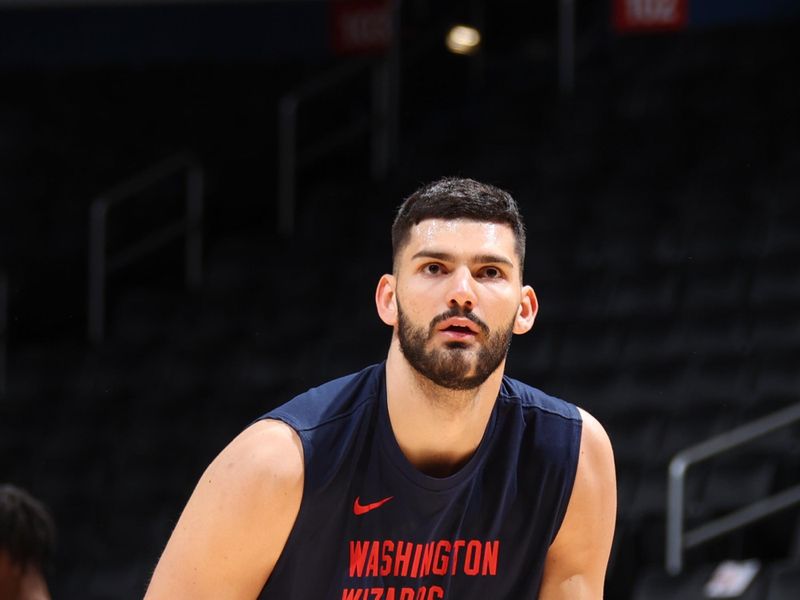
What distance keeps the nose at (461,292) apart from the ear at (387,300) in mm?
171

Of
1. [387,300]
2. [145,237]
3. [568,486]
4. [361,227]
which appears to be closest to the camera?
[387,300]

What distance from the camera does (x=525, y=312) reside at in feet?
10.3

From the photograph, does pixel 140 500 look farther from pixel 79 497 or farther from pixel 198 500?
pixel 198 500

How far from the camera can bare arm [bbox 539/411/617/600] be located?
329 cm

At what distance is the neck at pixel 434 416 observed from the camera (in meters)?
3.06

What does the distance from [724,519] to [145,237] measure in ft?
14.7

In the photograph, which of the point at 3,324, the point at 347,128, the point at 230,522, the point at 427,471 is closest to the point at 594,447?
the point at 427,471

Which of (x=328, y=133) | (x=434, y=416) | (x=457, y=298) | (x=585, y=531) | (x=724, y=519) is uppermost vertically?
(x=328, y=133)

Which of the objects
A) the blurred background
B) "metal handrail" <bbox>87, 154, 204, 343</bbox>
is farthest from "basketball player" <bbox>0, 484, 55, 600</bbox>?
"metal handrail" <bbox>87, 154, 204, 343</bbox>

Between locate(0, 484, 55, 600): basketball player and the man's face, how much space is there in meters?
1.95

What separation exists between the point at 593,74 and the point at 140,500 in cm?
398

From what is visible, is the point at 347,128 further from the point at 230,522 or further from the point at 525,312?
the point at 230,522

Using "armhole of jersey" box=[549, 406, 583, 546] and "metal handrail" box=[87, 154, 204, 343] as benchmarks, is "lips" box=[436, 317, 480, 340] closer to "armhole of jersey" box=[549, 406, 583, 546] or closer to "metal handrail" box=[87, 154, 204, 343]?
"armhole of jersey" box=[549, 406, 583, 546]

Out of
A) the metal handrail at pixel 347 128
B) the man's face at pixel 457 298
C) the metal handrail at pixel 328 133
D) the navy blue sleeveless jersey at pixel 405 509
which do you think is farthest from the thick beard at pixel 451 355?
the metal handrail at pixel 347 128
